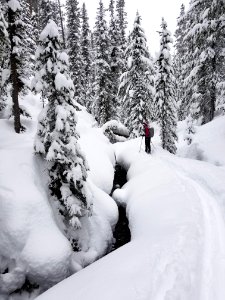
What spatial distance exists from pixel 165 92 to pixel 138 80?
429 cm

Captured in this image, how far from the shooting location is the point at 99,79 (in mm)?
34531

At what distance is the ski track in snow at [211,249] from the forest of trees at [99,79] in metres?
4.90

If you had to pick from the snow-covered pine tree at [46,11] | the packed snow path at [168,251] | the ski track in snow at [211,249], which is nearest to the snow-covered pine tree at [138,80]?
the snow-covered pine tree at [46,11]

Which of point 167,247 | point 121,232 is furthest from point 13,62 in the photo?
point 167,247

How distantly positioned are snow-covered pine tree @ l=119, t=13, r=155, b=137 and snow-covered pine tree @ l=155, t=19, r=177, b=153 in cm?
294

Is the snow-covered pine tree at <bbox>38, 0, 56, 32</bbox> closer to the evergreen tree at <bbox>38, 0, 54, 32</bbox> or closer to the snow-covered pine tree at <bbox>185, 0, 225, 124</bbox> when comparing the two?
the evergreen tree at <bbox>38, 0, 54, 32</bbox>

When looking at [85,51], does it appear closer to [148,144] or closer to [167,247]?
[148,144]

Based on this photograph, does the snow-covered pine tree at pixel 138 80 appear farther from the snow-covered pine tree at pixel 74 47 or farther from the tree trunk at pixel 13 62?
Answer: the tree trunk at pixel 13 62

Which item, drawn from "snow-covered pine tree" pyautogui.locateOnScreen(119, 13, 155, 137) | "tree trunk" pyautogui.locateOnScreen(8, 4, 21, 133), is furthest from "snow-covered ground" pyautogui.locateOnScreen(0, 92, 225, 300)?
"snow-covered pine tree" pyautogui.locateOnScreen(119, 13, 155, 137)

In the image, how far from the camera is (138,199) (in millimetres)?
14742

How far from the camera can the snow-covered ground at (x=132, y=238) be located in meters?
7.26

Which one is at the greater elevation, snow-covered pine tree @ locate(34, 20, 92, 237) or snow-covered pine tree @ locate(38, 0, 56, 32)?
snow-covered pine tree @ locate(38, 0, 56, 32)

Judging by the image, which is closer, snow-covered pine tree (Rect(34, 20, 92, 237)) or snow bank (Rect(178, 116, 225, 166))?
snow-covered pine tree (Rect(34, 20, 92, 237))

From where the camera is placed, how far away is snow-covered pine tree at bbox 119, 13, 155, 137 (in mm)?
29656
